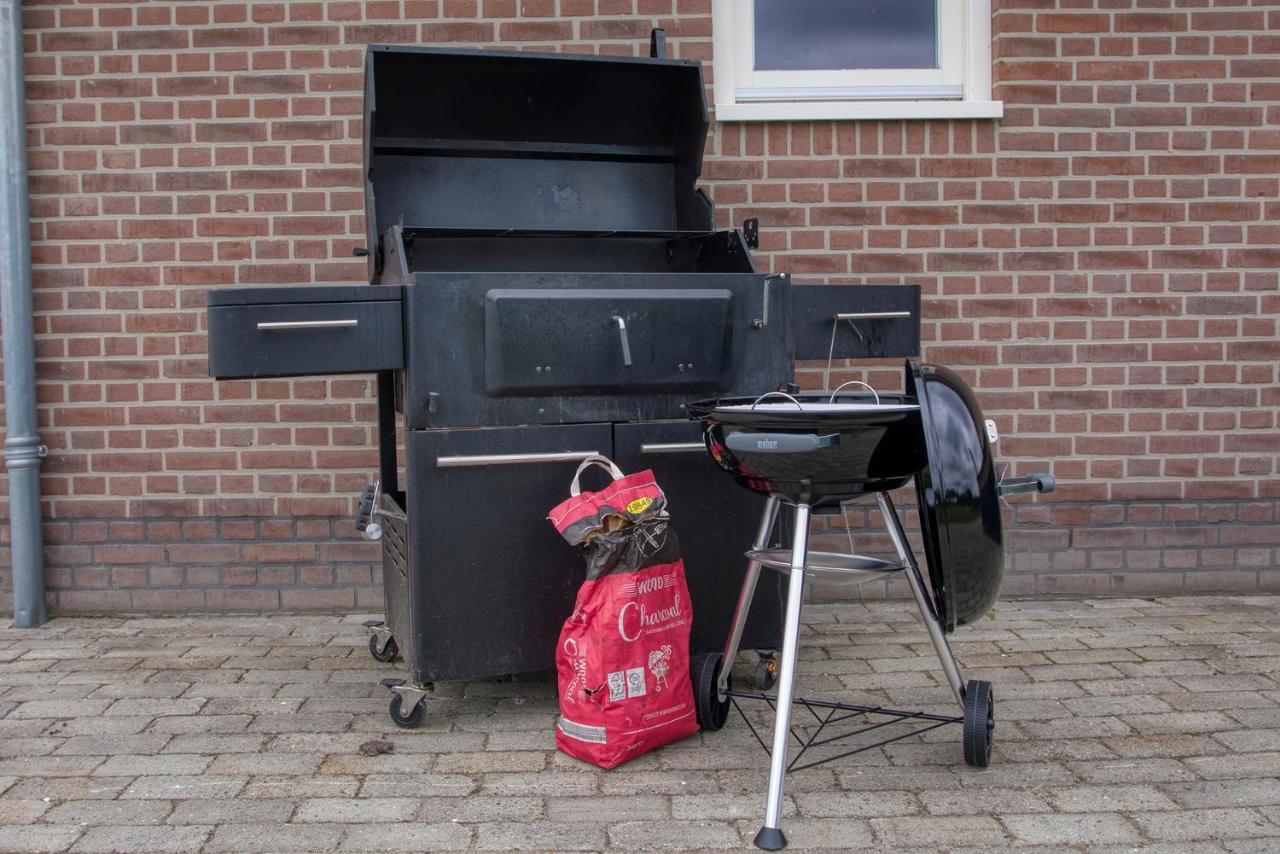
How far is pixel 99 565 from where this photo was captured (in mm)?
4910

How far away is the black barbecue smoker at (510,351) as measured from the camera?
11.1 feet

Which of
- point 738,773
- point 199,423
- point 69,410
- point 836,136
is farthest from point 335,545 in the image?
point 836,136

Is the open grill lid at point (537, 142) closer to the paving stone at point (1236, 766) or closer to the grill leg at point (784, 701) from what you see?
the grill leg at point (784, 701)

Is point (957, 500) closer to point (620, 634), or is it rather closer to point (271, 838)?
point (620, 634)

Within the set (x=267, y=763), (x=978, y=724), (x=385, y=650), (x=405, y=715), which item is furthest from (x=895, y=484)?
(x=385, y=650)

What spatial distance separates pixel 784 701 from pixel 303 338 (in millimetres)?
1594

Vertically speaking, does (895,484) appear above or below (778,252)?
below

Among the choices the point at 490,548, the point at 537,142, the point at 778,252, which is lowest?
the point at 490,548

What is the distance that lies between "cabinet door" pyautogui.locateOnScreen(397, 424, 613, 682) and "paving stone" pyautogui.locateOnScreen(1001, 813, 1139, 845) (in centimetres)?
141

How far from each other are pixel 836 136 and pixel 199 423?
2834mm

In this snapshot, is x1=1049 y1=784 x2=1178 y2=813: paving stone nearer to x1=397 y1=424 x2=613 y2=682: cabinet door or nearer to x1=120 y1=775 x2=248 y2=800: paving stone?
x1=397 y1=424 x2=613 y2=682: cabinet door

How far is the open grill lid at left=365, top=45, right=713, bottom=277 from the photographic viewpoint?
4066 mm

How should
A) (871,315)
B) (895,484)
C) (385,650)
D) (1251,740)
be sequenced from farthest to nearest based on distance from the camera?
(385,650) → (871,315) → (1251,740) → (895,484)

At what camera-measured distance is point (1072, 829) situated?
9.23 ft
